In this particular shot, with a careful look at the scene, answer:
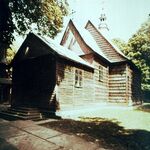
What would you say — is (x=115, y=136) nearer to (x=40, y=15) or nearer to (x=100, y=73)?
(x=100, y=73)

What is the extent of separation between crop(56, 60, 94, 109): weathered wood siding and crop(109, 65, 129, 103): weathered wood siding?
4.61 m

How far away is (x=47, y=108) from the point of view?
1472cm

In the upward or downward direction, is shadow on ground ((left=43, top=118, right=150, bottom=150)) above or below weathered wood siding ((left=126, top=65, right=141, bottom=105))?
below

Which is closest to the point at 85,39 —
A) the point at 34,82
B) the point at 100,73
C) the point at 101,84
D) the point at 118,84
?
the point at 100,73

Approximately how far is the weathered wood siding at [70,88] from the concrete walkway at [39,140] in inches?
206

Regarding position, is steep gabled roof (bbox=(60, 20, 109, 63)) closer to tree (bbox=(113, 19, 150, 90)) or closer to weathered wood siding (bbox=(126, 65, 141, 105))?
weathered wood siding (bbox=(126, 65, 141, 105))

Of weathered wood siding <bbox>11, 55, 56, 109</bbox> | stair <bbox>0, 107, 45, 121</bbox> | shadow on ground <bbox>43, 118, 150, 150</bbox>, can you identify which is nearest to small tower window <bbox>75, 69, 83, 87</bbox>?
weathered wood siding <bbox>11, 55, 56, 109</bbox>

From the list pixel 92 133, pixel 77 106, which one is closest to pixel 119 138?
pixel 92 133

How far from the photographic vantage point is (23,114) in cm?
1337

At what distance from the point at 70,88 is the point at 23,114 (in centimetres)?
421

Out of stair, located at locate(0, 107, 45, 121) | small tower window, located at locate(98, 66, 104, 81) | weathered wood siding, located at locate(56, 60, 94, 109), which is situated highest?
small tower window, located at locate(98, 66, 104, 81)

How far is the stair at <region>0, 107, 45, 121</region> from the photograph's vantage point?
43.1 ft

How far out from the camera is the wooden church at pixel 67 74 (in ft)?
48.5

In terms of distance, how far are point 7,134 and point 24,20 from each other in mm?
13488
